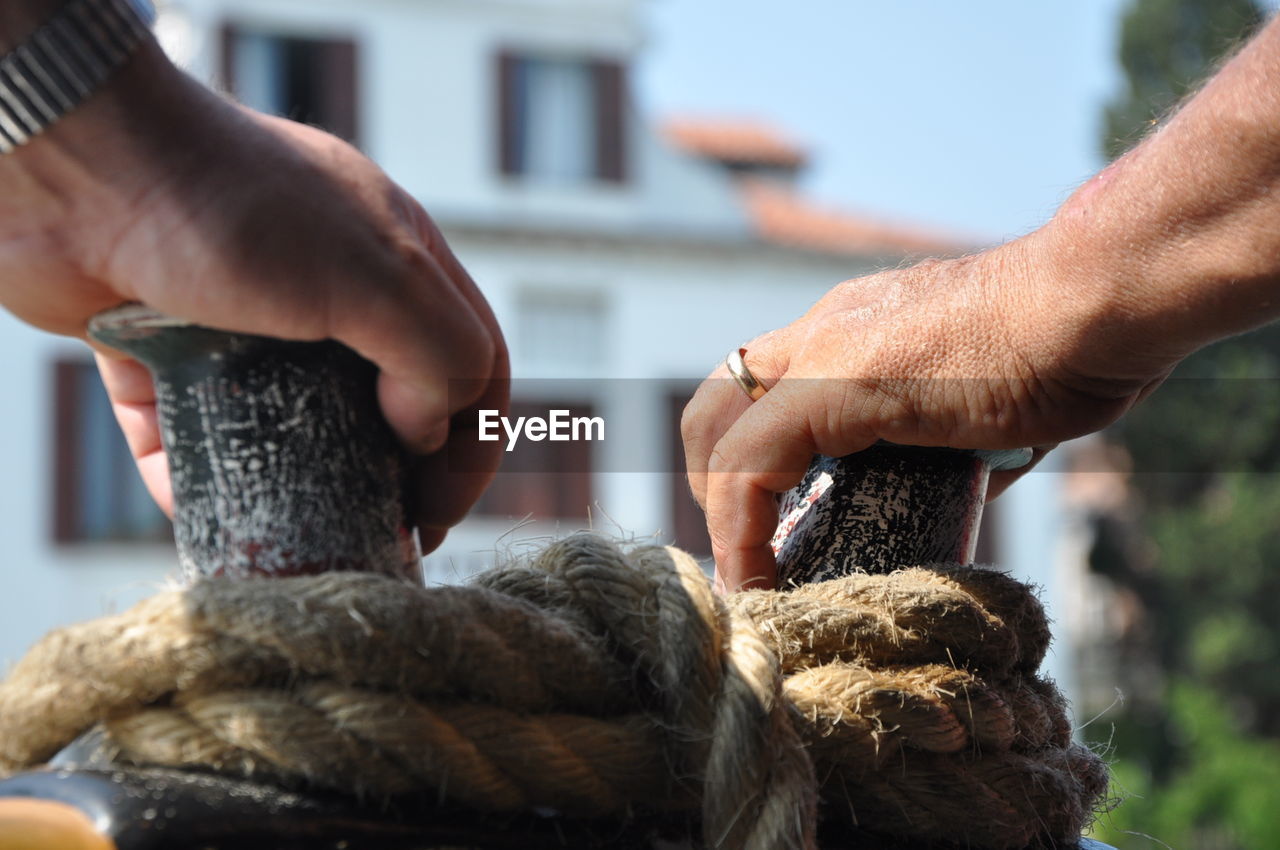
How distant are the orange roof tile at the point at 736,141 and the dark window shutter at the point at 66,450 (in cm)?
487

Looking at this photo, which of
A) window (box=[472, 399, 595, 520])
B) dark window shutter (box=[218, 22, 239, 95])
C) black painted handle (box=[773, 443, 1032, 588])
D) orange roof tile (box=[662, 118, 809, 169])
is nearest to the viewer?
black painted handle (box=[773, 443, 1032, 588])

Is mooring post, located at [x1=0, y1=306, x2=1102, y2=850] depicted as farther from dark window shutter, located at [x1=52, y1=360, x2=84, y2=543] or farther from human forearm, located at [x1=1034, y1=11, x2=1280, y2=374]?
dark window shutter, located at [x1=52, y1=360, x2=84, y2=543]

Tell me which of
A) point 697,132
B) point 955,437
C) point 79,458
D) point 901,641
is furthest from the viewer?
point 697,132

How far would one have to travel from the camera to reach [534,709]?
0.60m

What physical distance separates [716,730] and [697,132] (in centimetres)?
1152

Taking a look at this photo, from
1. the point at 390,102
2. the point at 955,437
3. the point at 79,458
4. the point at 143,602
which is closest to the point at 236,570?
the point at 143,602

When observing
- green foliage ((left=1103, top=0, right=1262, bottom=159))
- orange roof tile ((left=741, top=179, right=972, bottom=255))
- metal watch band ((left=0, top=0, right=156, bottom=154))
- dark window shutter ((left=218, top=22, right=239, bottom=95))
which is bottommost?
metal watch band ((left=0, top=0, right=156, bottom=154))

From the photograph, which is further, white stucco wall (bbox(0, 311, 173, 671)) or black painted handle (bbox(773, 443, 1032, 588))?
white stucco wall (bbox(0, 311, 173, 671))

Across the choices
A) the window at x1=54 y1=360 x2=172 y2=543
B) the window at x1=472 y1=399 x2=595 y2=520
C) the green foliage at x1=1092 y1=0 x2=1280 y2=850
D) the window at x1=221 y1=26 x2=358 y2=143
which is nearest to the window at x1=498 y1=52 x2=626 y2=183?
the window at x1=221 y1=26 x2=358 y2=143

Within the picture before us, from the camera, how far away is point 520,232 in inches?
390

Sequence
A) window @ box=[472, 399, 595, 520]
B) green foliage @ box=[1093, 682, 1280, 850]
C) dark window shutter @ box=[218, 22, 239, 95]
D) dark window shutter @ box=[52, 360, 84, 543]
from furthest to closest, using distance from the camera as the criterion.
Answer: dark window shutter @ box=[218, 22, 239, 95] < green foliage @ box=[1093, 682, 1280, 850] < dark window shutter @ box=[52, 360, 84, 543] < window @ box=[472, 399, 595, 520]

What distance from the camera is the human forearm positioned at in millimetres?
719

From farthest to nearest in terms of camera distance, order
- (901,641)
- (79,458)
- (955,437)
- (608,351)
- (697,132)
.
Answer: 1. (697,132)
2. (608,351)
3. (79,458)
4. (955,437)
5. (901,641)

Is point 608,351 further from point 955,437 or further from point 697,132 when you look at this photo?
point 955,437
